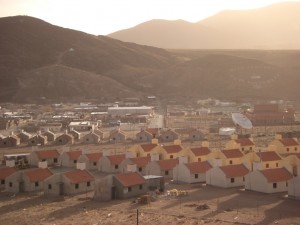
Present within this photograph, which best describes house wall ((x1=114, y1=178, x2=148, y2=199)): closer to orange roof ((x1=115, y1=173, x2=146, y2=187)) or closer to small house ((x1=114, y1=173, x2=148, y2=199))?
small house ((x1=114, y1=173, x2=148, y2=199))

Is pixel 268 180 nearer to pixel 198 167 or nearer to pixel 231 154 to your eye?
pixel 198 167

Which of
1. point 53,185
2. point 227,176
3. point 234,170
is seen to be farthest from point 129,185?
point 234,170

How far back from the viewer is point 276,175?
121 ft

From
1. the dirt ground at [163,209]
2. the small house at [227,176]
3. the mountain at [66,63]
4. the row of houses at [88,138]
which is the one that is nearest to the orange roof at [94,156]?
the dirt ground at [163,209]

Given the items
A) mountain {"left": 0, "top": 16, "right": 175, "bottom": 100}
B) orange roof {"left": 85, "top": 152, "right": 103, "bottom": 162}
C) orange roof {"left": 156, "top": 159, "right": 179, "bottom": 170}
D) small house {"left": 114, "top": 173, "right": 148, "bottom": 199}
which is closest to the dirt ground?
small house {"left": 114, "top": 173, "right": 148, "bottom": 199}

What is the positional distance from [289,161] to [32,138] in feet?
119

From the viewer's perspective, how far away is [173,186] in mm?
39875

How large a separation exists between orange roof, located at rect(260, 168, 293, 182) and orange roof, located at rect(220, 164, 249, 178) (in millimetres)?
2473

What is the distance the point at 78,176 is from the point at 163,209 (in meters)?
9.05

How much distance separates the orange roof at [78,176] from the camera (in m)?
38.1

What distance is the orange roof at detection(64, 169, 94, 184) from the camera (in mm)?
38125

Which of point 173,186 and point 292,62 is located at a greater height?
point 292,62

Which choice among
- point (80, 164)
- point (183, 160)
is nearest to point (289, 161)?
point (183, 160)

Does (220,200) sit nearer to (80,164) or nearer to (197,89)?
(80,164)
